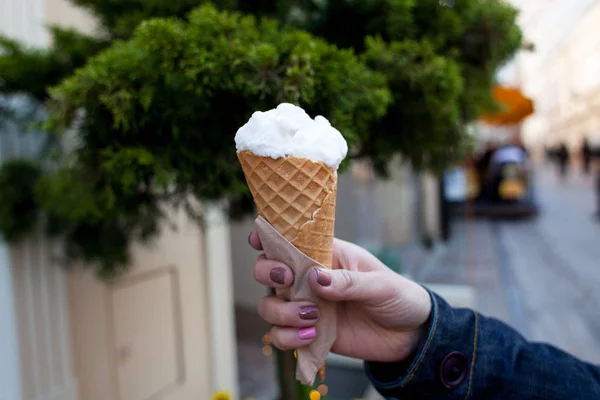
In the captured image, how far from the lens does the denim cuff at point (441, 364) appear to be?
3.96 ft

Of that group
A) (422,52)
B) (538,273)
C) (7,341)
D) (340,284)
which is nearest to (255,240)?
(340,284)

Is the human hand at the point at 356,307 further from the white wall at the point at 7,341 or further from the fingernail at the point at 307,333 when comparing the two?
the white wall at the point at 7,341

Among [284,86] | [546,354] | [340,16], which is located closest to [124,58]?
[284,86]

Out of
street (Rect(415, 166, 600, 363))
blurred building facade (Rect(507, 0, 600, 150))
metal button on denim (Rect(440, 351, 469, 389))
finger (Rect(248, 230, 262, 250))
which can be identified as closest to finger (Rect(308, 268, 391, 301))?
finger (Rect(248, 230, 262, 250))

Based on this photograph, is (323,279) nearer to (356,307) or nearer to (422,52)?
(356,307)

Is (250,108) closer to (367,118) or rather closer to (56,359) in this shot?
(367,118)

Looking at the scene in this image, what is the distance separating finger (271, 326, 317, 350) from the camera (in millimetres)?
1034

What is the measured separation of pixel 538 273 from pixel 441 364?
6.76 metres

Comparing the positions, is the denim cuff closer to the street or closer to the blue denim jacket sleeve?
the blue denim jacket sleeve

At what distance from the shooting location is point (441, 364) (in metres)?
1.21

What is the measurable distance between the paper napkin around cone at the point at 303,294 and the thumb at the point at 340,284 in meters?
0.03

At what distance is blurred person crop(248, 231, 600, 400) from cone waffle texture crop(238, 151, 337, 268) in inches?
6.2

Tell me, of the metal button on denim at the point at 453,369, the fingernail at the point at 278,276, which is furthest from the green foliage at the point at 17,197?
the metal button on denim at the point at 453,369

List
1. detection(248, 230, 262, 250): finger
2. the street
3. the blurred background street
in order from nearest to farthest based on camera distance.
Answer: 1. detection(248, 230, 262, 250): finger
2. the blurred background street
3. the street
